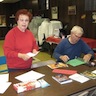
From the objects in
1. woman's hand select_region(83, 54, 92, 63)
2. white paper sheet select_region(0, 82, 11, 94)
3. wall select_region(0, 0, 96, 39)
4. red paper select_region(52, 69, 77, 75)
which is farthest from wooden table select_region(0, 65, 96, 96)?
wall select_region(0, 0, 96, 39)

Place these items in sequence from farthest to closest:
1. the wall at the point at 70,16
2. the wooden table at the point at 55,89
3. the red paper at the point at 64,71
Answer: the wall at the point at 70,16, the red paper at the point at 64,71, the wooden table at the point at 55,89

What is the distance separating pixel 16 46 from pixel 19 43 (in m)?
0.05

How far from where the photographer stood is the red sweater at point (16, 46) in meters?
2.00

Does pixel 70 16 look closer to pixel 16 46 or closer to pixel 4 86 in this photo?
pixel 16 46

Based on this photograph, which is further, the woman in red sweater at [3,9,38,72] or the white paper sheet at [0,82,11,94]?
the woman in red sweater at [3,9,38,72]

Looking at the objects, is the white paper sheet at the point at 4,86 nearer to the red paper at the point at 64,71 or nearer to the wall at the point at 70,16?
the red paper at the point at 64,71

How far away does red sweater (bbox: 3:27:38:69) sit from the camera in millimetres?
2000

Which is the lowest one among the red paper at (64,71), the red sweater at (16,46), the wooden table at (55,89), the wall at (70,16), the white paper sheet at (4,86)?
the wooden table at (55,89)

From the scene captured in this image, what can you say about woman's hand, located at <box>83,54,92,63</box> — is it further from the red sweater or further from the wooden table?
the red sweater

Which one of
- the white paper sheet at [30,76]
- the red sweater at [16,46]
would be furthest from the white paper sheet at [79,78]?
the red sweater at [16,46]

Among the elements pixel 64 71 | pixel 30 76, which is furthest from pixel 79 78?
pixel 30 76

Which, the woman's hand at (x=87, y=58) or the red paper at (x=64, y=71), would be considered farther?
the woman's hand at (x=87, y=58)

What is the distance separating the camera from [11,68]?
2.11 m

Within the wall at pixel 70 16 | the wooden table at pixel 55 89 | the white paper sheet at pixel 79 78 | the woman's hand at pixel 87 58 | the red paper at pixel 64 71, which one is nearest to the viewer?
the wooden table at pixel 55 89
